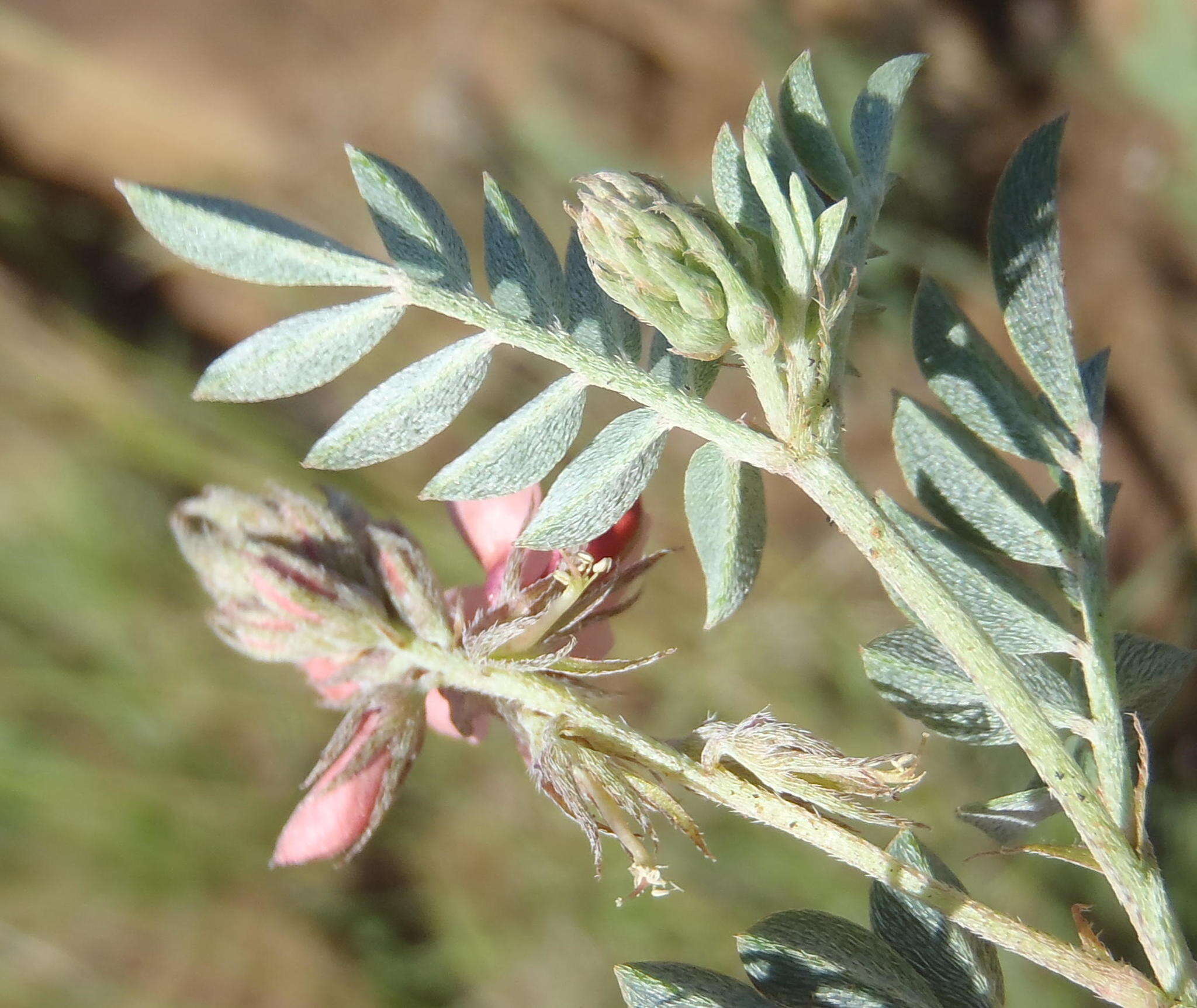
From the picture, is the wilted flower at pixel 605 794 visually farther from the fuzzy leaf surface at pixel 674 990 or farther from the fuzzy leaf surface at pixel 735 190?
the fuzzy leaf surface at pixel 735 190

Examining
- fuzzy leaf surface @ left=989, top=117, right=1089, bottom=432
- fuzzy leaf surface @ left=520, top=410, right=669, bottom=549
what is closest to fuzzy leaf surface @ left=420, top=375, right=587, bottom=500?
fuzzy leaf surface @ left=520, top=410, right=669, bottom=549

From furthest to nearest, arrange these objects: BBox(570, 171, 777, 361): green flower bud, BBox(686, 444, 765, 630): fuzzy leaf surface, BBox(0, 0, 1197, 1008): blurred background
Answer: BBox(0, 0, 1197, 1008): blurred background < BBox(686, 444, 765, 630): fuzzy leaf surface < BBox(570, 171, 777, 361): green flower bud

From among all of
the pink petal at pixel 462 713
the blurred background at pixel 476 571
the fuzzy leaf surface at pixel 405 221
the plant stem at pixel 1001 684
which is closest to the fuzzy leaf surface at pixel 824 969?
the plant stem at pixel 1001 684

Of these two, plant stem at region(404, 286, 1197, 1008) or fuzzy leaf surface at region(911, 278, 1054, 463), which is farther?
fuzzy leaf surface at region(911, 278, 1054, 463)

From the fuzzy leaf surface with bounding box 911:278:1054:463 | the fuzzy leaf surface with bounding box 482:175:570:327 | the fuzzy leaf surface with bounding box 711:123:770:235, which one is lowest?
the fuzzy leaf surface with bounding box 911:278:1054:463

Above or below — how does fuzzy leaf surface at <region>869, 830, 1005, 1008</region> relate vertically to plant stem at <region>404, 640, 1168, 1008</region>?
below

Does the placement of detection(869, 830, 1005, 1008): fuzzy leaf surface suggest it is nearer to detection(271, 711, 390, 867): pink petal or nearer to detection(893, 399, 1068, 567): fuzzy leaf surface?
detection(893, 399, 1068, 567): fuzzy leaf surface

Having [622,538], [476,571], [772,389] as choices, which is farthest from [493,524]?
[476,571]
